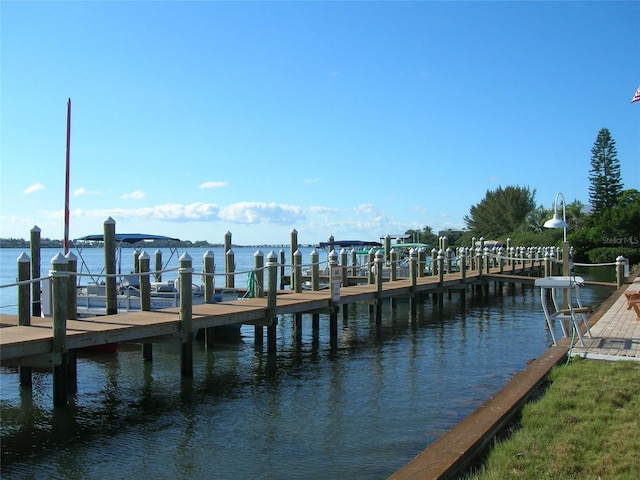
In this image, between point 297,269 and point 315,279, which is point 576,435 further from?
point 315,279

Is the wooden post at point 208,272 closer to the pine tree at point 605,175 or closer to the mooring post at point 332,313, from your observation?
the mooring post at point 332,313

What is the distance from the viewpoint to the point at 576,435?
6238 mm

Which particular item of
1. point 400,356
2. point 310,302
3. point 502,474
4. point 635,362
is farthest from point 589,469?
point 310,302

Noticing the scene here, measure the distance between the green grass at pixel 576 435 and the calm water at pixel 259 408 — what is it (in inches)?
72.1

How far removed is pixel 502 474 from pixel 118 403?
768 cm

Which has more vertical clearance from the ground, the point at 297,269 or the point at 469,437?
the point at 297,269

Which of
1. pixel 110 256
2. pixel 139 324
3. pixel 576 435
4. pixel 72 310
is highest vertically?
pixel 110 256

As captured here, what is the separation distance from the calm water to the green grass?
1831mm

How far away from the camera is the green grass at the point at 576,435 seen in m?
5.38

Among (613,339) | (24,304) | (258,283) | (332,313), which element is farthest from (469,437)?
(258,283)

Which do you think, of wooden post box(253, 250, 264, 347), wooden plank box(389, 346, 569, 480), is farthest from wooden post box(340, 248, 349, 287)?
wooden plank box(389, 346, 569, 480)

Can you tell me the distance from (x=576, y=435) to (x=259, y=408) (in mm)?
5643

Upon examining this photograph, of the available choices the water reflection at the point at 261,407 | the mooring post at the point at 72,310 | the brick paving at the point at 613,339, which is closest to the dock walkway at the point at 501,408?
the brick paving at the point at 613,339

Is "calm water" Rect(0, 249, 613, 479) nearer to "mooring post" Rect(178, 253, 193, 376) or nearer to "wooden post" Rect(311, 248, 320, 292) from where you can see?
"mooring post" Rect(178, 253, 193, 376)
